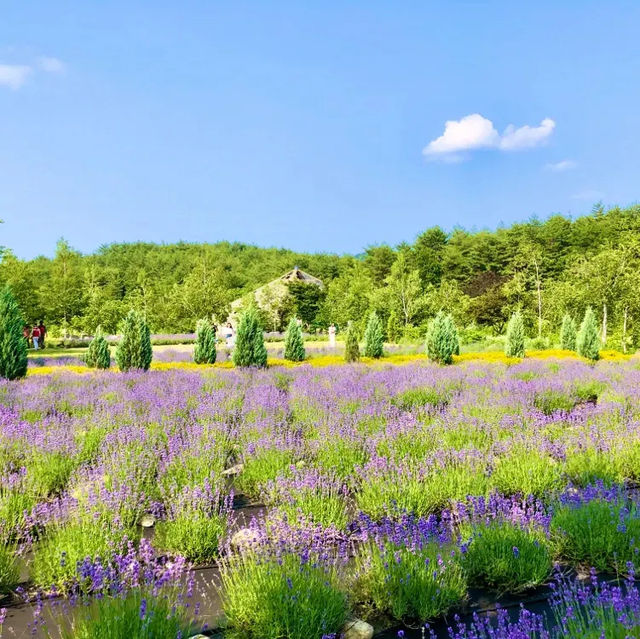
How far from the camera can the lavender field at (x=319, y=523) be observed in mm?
2512

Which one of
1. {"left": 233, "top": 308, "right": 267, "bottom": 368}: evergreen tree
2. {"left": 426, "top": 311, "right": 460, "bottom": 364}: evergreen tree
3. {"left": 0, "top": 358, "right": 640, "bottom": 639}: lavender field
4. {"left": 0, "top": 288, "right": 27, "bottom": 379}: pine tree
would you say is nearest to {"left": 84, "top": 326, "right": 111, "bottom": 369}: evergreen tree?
{"left": 0, "top": 288, "right": 27, "bottom": 379}: pine tree

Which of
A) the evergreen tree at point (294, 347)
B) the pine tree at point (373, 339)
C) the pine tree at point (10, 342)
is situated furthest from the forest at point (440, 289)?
the pine tree at point (10, 342)

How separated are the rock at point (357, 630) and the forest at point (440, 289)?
24635 mm

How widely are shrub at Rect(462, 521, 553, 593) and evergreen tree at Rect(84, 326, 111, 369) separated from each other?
13.7m

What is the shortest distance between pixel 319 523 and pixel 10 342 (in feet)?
34.3

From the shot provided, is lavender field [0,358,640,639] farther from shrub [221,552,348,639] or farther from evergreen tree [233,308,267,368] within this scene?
evergreen tree [233,308,267,368]

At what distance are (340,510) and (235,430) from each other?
2.51 meters

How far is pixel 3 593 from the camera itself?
3088mm

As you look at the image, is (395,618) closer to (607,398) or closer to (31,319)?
(607,398)

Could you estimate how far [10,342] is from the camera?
37.9ft

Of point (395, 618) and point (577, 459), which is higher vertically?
point (577, 459)

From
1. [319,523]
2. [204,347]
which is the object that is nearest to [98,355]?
[204,347]

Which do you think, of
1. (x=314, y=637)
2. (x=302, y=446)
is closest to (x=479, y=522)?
(x=314, y=637)

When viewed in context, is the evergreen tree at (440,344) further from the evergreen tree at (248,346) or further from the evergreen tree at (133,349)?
the evergreen tree at (133,349)
